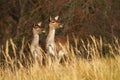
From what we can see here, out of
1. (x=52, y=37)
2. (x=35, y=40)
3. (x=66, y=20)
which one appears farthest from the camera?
(x=66, y=20)

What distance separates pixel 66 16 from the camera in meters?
13.5

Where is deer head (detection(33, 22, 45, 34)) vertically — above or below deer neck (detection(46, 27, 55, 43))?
above

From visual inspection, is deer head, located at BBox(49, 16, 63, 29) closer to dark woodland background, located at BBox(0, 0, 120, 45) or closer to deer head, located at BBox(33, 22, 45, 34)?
deer head, located at BBox(33, 22, 45, 34)

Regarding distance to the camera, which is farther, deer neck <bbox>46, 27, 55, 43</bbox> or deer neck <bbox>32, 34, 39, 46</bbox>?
deer neck <bbox>46, 27, 55, 43</bbox>

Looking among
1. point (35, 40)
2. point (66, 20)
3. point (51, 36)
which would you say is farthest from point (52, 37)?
point (66, 20)

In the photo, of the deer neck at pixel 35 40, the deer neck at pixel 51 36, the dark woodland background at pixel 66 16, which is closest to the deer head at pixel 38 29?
the deer neck at pixel 35 40

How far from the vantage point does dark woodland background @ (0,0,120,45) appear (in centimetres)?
1351

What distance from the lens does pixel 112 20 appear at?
Result: 14.3m

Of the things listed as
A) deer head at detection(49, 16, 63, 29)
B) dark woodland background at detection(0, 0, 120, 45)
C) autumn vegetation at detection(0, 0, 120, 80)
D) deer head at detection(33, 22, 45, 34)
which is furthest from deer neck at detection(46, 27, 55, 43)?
dark woodland background at detection(0, 0, 120, 45)

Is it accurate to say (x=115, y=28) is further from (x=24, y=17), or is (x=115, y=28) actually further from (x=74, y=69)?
(x=74, y=69)

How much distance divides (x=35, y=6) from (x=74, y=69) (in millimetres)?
8075

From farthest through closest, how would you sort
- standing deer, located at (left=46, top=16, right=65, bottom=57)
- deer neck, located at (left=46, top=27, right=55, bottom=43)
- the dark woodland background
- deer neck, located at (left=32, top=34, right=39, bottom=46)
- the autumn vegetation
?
1. the dark woodland background
2. the autumn vegetation
3. deer neck, located at (left=46, top=27, right=55, bottom=43)
4. deer neck, located at (left=32, top=34, right=39, bottom=46)
5. standing deer, located at (left=46, top=16, right=65, bottom=57)

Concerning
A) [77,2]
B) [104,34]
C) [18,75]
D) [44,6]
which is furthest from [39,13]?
[18,75]

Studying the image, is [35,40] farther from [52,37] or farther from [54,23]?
[54,23]
